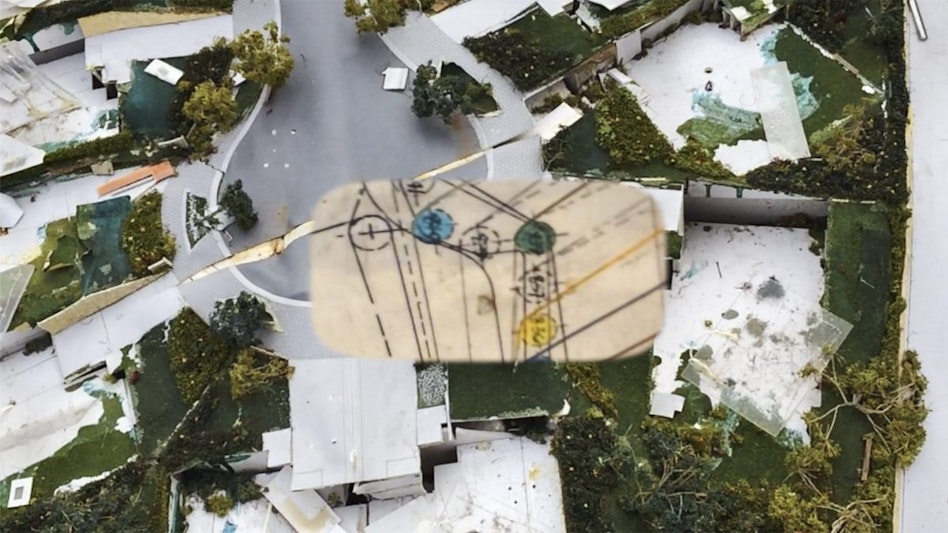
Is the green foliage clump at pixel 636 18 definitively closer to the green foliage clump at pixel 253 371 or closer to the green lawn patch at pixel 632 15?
the green lawn patch at pixel 632 15

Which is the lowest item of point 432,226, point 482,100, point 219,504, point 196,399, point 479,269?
point 219,504

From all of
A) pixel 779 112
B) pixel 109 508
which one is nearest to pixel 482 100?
pixel 779 112

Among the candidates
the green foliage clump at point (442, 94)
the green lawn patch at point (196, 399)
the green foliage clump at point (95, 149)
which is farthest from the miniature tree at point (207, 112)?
the green lawn patch at point (196, 399)

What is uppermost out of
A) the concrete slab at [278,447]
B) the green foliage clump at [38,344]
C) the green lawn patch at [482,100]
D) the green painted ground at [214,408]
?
the green lawn patch at [482,100]

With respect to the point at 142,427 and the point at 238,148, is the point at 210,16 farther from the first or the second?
the point at 142,427

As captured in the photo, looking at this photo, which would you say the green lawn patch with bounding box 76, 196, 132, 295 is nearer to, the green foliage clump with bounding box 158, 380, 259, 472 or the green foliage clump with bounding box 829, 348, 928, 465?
the green foliage clump with bounding box 158, 380, 259, 472

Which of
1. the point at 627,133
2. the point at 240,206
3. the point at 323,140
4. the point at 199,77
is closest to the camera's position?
the point at 240,206

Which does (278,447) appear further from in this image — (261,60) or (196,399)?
(261,60)
